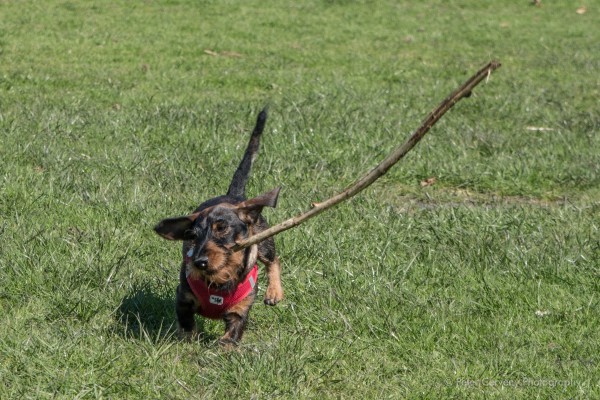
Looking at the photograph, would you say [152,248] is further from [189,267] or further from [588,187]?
[588,187]

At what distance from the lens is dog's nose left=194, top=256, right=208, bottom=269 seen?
4.81m

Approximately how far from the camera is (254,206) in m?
5.29

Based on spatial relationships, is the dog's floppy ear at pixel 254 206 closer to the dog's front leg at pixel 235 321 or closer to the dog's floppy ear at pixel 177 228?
the dog's floppy ear at pixel 177 228

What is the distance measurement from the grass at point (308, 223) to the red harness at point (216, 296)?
194mm

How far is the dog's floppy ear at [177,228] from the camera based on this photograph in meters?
5.21

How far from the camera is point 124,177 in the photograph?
7.83 meters

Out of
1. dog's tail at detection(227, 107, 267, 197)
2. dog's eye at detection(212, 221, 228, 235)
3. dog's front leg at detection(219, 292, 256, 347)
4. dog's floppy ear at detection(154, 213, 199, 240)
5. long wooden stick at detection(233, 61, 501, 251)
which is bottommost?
dog's front leg at detection(219, 292, 256, 347)

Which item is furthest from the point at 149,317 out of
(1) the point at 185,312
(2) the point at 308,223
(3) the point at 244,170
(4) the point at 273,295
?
(2) the point at 308,223

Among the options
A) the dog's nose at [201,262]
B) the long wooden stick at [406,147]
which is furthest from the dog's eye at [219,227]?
the dog's nose at [201,262]

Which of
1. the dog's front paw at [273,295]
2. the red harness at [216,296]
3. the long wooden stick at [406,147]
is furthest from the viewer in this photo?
the dog's front paw at [273,295]

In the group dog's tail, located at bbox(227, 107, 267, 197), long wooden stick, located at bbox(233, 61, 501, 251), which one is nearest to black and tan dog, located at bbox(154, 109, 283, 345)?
long wooden stick, located at bbox(233, 61, 501, 251)

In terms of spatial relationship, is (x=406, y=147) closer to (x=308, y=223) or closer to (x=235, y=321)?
(x=235, y=321)

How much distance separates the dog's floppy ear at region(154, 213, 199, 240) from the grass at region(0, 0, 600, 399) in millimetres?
489

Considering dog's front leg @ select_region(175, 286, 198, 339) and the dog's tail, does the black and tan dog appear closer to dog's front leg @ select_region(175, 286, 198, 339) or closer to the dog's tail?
dog's front leg @ select_region(175, 286, 198, 339)
